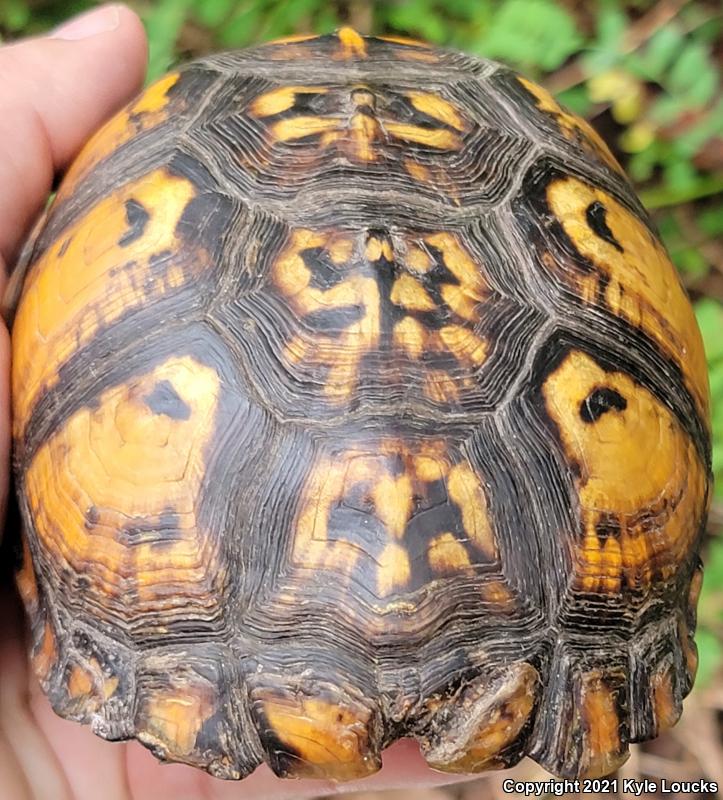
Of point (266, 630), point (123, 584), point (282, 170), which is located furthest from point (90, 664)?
point (282, 170)

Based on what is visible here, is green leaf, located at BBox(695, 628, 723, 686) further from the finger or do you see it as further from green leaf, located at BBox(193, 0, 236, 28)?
green leaf, located at BBox(193, 0, 236, 28)

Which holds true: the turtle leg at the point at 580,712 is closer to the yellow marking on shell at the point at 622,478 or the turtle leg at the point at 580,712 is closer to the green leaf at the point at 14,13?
the yellow marking on shell at the point at 622,478

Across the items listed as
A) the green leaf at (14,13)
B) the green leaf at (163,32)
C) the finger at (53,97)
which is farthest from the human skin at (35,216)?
the green leaf at (14,13)

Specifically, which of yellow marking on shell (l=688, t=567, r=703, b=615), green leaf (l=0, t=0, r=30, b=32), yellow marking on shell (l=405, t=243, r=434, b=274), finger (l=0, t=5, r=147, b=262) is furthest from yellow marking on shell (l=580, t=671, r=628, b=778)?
green leaf (l=0, t=0, r=30, b=32)

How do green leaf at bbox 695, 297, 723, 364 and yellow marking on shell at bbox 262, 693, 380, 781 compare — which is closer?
yellow marking on shell at bbox 262, 693, 380, 781

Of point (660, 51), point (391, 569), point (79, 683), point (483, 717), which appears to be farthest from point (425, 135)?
point (660, 51)

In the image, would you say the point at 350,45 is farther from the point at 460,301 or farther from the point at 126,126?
the point at 460,301

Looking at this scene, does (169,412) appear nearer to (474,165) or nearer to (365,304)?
(365,304)
